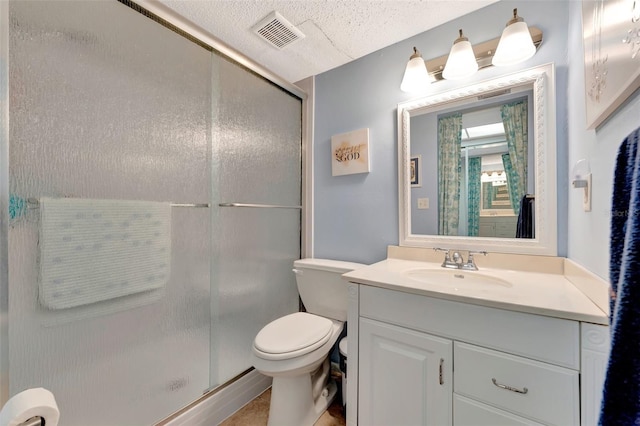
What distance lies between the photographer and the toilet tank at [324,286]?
1.54 meters

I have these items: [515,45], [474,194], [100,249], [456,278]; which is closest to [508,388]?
[456,278]

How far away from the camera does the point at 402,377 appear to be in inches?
39.1

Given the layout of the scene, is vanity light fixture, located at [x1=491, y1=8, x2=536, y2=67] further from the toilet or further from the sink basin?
the toilet

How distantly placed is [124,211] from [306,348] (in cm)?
103

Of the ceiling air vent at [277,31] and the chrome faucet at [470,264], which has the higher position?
the ceiling air vent at [277,31]

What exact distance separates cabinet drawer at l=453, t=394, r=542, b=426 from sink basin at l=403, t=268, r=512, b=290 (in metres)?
0.40

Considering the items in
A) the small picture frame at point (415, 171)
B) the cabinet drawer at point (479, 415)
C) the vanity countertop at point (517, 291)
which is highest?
the small picture frame at point (415, 171)

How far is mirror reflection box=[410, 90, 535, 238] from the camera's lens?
1.21 meters

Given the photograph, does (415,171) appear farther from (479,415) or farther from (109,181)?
(109,181)

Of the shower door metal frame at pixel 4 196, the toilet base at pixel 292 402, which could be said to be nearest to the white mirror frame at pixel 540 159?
the toilet base at pixel 292 402

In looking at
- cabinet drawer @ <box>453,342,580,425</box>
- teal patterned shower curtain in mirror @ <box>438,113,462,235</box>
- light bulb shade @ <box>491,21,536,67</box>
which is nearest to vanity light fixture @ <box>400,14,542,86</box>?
light bulb shade @ <box>491,21,536,67</box>

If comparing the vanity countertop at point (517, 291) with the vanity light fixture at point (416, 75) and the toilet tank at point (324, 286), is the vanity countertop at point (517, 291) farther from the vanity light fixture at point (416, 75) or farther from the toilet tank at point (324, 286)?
the vanity light fixture at point (416, 75)

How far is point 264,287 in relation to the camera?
1.72 m

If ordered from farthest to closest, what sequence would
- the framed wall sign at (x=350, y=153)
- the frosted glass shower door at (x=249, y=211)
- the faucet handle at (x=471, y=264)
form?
1. the framed wall sign at (x=350, y=153)
2. the frosted glass shower door at (x=249, y=211)
3. the faucet handle at (x=471, y=264)
